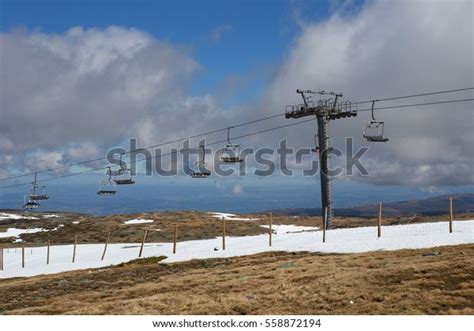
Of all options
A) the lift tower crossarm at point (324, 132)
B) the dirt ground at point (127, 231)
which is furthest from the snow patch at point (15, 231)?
the lift tower crossarm at point (324, 132)

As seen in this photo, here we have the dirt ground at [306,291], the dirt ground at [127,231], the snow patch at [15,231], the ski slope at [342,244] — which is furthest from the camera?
the snow patch at [15,231]

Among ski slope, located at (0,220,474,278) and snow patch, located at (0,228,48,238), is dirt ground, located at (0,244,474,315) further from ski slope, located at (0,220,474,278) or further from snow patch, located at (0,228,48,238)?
snow patch, located at (0,228,48,238)

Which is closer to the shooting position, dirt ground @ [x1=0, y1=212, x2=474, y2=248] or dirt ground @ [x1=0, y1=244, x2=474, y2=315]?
dirt ground @ [x1=0, y1=244, x2=474, y2=315]

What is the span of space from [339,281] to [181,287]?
787cm

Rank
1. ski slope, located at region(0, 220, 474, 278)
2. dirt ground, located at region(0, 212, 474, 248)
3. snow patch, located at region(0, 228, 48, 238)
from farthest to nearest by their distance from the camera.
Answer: snow patch, located at region(0, 228, 48, 238) < dirt ground, located at region(0, 212, 474, 248) < ski slope, located at region(0, 220, 474, 278)

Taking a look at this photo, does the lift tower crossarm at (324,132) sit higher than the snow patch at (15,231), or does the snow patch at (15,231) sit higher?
the lift tower crossarm at (324,132)

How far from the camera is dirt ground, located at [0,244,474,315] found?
15.8m

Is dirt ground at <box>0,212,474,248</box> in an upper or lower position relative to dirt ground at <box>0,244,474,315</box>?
lower

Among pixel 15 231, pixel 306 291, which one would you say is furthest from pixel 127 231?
pixel 306 291

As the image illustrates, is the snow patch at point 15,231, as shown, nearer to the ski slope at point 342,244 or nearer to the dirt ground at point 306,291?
the ski slope at point 342,244

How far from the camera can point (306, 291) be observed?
18.1 meters

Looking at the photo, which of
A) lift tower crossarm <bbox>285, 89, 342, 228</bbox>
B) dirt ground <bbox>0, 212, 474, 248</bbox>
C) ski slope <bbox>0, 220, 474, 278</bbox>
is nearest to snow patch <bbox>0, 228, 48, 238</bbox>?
dirt ground <bbox>0, 212, 474, 248</bbox>

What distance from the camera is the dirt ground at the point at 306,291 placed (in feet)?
51.9
